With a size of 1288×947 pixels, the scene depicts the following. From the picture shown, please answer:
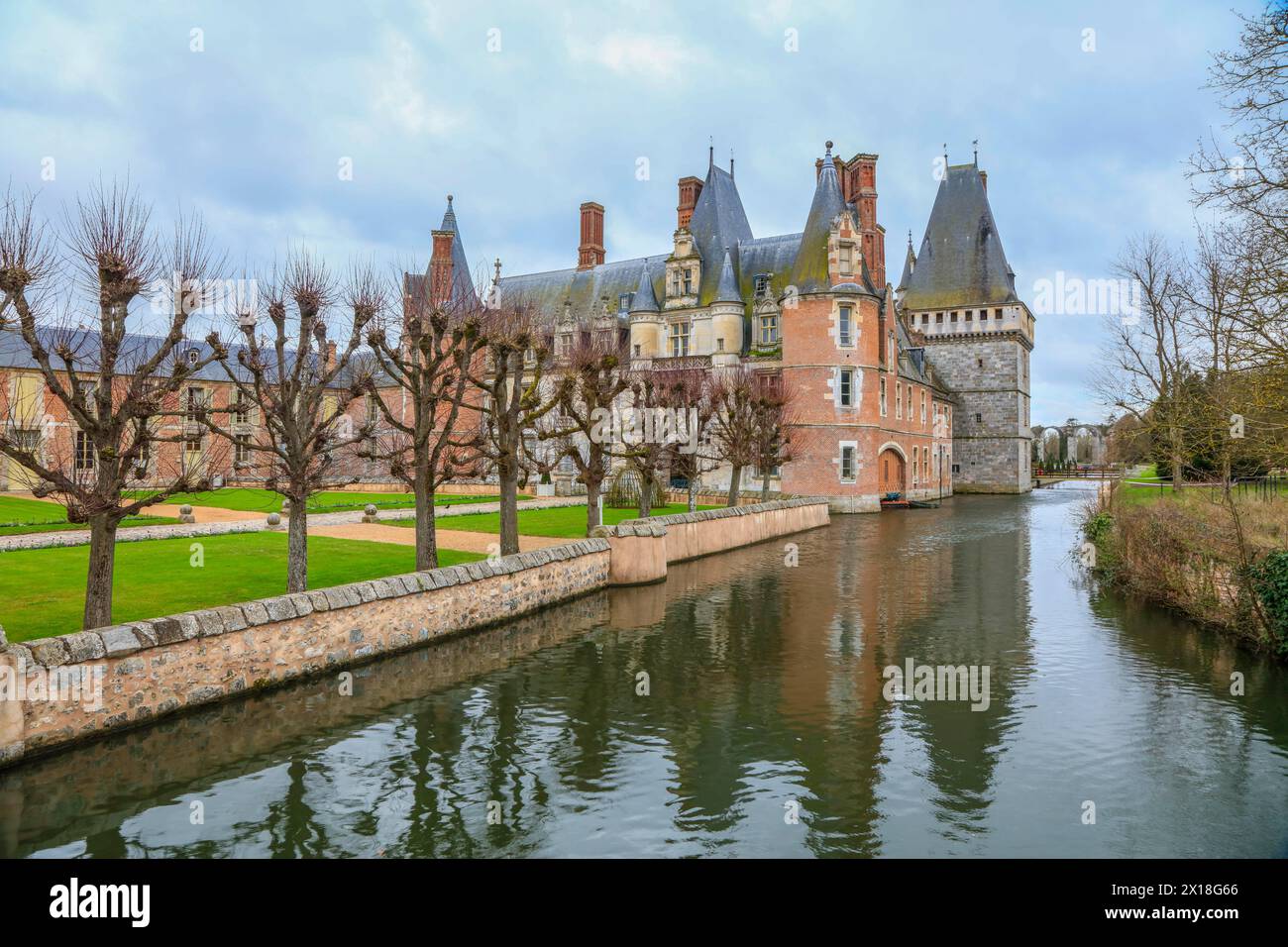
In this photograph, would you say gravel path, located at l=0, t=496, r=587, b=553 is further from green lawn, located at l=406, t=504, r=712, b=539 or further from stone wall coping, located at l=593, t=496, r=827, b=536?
stone wall coping, located at l=593, t=496, r=827, b=536

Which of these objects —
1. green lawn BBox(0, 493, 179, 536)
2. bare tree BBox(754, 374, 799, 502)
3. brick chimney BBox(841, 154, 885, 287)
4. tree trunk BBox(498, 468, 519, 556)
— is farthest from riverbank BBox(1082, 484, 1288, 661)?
brick chimney BBox(841, 154, 885, 287)

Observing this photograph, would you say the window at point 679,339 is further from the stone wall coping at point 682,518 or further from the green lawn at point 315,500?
the stone wall coping at point 682,518

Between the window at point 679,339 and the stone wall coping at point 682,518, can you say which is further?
the window at point 679,339

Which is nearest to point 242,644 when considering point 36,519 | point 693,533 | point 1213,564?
point 693,533

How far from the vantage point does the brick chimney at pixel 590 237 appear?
174 feet

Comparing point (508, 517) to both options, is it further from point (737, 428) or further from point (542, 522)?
point (737, 428)

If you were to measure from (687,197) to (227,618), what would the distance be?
4379 cm

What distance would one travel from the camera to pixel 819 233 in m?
39.4

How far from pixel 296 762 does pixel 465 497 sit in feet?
95.2

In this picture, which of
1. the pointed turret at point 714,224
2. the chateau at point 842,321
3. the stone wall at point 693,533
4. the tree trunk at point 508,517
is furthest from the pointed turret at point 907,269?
the tree trunk at point 508,517

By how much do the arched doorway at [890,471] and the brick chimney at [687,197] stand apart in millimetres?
18196

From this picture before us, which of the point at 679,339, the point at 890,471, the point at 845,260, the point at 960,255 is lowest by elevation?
the point at 890,471
